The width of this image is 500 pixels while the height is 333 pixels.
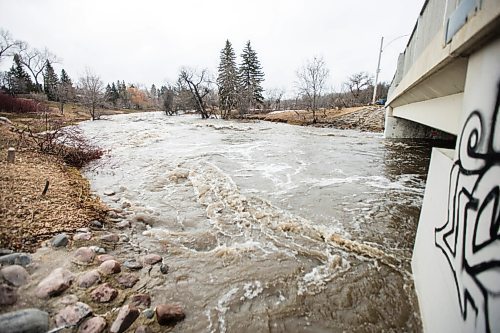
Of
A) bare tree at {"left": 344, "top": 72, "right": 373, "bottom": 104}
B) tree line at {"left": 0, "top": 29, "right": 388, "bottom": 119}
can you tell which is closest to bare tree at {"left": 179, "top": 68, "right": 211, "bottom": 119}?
tree line at {"left": 0, "top": 29, "right": 388, "bottom": 119}

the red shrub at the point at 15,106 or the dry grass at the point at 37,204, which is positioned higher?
the red shrub at the point at 15,106

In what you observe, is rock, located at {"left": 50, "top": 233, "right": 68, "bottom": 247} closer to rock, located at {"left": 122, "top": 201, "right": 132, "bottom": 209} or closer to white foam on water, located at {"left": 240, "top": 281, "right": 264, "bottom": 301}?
rock, located at {"left": 122, "top": 201, "right": 132, "bottom": 209}

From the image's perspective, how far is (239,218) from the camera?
229 inches

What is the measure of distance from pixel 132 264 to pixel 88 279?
2.07 ft

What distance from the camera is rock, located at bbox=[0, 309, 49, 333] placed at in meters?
2.40

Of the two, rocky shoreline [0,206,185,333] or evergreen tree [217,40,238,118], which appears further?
evergreen tree [217,40,238,118]

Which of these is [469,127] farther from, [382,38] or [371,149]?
[382,38]

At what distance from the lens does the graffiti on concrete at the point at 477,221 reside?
5.12ft

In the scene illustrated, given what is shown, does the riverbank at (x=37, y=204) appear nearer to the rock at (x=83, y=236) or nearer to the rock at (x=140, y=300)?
the rock at (x=83, y=236)

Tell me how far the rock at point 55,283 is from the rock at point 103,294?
0.38 meters

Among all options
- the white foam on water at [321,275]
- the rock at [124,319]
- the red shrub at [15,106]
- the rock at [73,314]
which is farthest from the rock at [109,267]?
the red shrub at [15,106]

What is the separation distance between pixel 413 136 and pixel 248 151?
13985 millimetres

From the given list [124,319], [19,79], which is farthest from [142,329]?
[19,79]

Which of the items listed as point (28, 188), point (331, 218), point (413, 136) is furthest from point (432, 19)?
point (413, 136)
